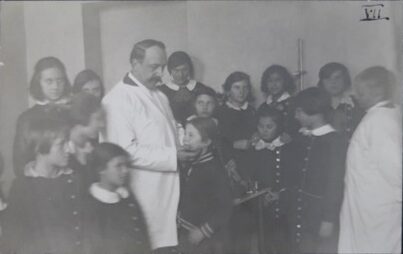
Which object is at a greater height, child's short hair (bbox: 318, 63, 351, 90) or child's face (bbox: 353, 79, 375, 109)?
child's short hair (bbox: 318, 63, 351, 90)

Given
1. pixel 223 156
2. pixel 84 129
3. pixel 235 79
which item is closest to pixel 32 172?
pixel 84 129

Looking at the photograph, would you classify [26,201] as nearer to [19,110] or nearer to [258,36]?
[19,110]

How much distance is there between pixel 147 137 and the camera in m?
1.52

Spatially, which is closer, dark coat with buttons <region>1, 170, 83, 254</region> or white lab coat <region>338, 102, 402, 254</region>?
white lab coat <region>338, 102, 402, 254</region>

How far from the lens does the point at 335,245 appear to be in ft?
5.03

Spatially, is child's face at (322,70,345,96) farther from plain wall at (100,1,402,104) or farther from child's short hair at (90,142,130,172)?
child's short hair at (90,142,130,172)

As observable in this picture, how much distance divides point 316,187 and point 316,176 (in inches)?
1.4

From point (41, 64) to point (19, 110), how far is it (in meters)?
0.17

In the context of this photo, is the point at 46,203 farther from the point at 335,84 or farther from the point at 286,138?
the point at 335,84

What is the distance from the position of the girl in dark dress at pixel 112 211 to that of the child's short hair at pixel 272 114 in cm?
45

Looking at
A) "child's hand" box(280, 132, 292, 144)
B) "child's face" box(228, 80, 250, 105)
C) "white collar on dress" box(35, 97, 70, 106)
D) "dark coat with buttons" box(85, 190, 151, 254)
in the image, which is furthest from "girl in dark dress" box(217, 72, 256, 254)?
"white collar on dress" box(35, 97, 70, 106)

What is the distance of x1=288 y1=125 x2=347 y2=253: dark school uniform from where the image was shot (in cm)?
151

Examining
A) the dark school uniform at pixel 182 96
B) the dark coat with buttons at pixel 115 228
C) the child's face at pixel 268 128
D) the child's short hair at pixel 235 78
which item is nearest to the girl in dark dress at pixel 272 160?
the child's face at pixel 268 128

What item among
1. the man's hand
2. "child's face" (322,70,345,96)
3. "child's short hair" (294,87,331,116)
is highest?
"child's face" (322,70,345,96)
